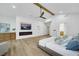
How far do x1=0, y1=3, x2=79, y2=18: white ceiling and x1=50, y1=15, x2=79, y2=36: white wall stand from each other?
14cm

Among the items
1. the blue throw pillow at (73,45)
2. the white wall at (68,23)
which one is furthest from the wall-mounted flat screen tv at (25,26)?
the blue throw pillow at (73,45)

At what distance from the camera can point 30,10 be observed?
317cm

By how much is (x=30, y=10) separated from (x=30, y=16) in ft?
0.56

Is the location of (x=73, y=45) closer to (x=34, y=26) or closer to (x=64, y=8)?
(x=64, y=8)

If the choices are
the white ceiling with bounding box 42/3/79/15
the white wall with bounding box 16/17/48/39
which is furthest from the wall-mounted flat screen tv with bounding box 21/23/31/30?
the white ceiling with bounding box 42/3/79/15

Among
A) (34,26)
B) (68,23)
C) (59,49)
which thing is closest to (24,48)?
(34,26)

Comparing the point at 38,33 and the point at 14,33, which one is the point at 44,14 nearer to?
the point at 38,33

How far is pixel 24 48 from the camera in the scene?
380 cm

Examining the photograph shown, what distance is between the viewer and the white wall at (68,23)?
2788mm

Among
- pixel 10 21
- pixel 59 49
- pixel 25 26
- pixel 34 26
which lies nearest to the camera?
pixel 59 49

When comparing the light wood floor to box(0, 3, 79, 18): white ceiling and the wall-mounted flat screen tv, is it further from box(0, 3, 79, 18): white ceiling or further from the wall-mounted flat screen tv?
box(0, 3, 79, 18): white ceiling

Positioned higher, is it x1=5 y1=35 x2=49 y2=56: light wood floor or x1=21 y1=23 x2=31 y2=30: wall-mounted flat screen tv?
x1=21 y1=23 x2=31 y2=30: wall-mounted flat screen tv

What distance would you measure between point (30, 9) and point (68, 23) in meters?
1.10

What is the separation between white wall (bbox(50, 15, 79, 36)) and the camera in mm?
2788
